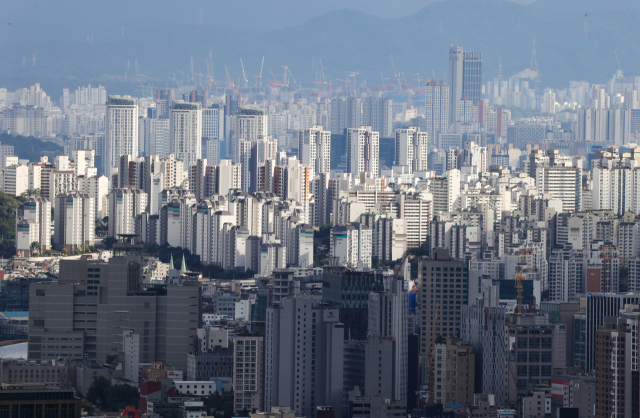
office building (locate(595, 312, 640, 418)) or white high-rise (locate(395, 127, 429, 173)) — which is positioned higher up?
white high-rise (locate(395, 127, 429, 173))

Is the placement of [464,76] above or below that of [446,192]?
above

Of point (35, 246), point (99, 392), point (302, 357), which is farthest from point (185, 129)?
point (302, 357)

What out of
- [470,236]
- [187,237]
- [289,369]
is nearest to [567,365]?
[289,369]

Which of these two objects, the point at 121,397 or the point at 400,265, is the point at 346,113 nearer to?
the point at 400,265

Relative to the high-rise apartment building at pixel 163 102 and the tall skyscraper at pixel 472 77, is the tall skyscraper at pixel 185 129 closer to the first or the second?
the high-rise apartment building at pixel 163 102

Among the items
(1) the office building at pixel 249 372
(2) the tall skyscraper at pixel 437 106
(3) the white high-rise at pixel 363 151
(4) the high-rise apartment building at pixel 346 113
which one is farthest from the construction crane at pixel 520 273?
(2) the tall skyscraper at pixel 437 106

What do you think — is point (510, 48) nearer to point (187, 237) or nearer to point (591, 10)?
point (591, 10)

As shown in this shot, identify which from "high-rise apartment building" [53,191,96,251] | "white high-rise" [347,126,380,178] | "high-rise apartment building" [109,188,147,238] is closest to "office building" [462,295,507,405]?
"high-rise apartment building" [53,191,96,251]

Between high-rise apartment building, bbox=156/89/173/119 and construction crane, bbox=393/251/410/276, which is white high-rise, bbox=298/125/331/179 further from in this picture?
construction crane, bbox=393/251/410/276
